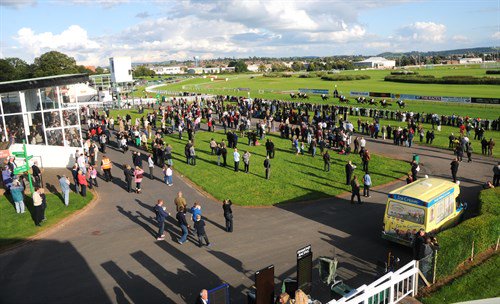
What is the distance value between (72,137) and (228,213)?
46.8 ft

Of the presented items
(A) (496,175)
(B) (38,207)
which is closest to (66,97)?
(B) (38,207)

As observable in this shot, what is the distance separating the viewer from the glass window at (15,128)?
2252 cm

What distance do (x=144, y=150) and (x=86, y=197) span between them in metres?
10.2

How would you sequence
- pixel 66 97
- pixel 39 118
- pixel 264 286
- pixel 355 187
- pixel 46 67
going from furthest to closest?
pixel 46 67 < pixel 66 97 < pixel 39 118 < pixel 355 187 < pixel 264 286

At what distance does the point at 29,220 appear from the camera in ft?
52.6

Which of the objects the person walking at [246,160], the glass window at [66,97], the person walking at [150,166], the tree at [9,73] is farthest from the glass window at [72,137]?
the tree at [9,73]

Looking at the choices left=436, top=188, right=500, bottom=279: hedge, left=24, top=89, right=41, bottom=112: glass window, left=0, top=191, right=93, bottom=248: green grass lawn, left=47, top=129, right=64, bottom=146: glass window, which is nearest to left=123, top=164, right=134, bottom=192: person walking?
left=0, top=191, right=93, bottom=248: green grass lawn

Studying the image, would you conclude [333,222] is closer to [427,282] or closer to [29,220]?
[427,282]

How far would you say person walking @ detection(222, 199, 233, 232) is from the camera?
14.4 metres

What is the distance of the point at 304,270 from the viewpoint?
10.2m

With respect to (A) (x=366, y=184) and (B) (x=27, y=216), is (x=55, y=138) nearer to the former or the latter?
(B) (x=27, y=216)

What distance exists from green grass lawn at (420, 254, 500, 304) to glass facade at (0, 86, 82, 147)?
2094 centimetres

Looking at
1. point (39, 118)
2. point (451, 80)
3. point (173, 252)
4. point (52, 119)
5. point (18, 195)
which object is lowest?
point (173, 252)

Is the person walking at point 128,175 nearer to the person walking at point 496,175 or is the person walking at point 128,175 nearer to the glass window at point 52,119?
the glass window at point 52,119
